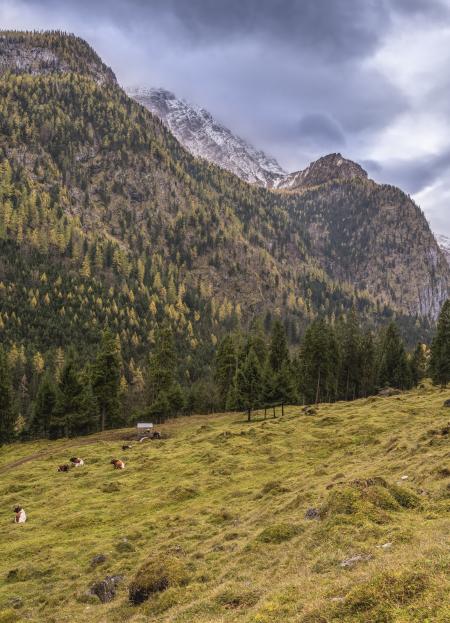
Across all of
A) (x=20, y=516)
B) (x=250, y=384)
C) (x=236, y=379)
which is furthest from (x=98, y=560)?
(x=236, y=379)

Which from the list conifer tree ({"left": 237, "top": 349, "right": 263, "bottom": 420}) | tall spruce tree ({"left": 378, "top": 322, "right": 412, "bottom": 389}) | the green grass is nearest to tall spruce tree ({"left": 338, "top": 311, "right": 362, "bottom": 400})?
tall spruce tree ({"left": 378, "top": 322, "right": 412, "bottom": 389})

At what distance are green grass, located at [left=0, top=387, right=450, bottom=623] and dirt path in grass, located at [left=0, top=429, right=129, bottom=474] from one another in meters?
5.42

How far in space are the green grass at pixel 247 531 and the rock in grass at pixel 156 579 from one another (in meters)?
0.08

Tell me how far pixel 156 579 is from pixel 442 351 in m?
91.8

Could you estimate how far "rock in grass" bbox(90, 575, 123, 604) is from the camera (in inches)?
833

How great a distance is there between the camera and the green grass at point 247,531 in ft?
43.2

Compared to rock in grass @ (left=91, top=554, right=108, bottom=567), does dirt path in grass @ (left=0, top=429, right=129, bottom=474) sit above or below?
below

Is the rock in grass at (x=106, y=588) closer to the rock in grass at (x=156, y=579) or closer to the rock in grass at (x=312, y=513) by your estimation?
the rock in grass at (x=156, y=579)

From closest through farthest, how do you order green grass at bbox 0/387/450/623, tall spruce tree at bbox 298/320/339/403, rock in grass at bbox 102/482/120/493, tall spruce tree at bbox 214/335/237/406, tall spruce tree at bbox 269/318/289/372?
green grass at bbox 0/387/450/623 → rock in grass at bbox 102/482/120/493 → tall spruce tree at bbox 298/320/339/403 → tall spruce tree at bbox 269/318/289/372 → tall spruce tree at bbox 214/335/237/406

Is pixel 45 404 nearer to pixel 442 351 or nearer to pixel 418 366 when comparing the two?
pixel 442 351

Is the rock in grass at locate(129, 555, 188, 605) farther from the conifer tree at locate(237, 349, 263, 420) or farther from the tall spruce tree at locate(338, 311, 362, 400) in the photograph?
the tall spruce tree at locate(338, 311, 362, 400)

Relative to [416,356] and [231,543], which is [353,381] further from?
[231,543]

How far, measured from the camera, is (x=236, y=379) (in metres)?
87.9

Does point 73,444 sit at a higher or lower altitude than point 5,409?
lower
